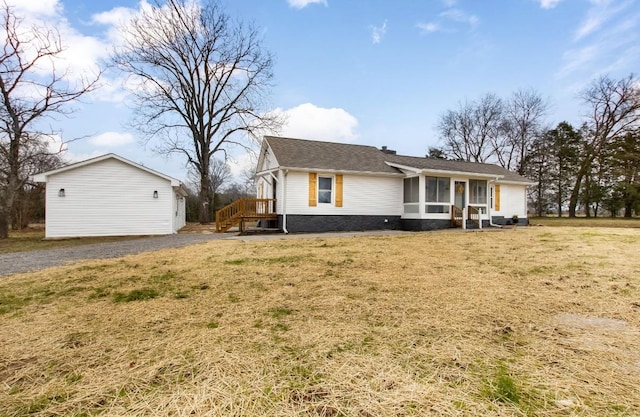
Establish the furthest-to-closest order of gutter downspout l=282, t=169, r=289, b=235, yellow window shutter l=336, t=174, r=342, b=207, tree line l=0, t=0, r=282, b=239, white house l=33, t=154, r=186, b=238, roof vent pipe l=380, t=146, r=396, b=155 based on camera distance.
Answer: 1. tree line l=0, t=0, r=282, b=239
2. roof vent pipe l=380, t=146, r=396, b=155
3. yellow window shutter l=336, t=174, r=342, b=207
4. gutter downspout l=282, t=169, r=289, b=235
5. white house l=33, t=154, r=186, b=238

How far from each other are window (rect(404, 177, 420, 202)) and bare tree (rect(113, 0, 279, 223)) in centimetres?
1114

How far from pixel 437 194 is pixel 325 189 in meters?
5.76

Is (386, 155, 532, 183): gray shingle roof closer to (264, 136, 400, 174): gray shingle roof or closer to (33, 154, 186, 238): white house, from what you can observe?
(264, 136, 400, 174): gray shingle roof

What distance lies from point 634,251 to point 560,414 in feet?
29.5

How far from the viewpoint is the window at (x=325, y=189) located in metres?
14.5

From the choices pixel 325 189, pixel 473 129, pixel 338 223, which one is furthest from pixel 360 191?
pixel 473 129

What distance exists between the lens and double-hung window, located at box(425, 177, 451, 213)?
50.3 ft

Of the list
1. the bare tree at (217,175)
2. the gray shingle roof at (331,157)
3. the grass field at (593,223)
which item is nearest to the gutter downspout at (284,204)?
the gray shingle roof at (331,157)

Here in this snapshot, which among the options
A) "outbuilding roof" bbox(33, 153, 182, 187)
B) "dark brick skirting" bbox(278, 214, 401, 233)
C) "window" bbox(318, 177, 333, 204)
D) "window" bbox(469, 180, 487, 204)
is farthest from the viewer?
"window" bbox(469, 180, 487, 204)

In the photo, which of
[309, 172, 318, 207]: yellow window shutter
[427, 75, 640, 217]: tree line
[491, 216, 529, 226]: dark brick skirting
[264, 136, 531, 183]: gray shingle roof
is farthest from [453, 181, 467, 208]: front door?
[427, 75, 640, 217]: tree line

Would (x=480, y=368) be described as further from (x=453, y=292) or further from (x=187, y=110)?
(x=187, y=110)

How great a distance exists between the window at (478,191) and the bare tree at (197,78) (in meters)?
13.8

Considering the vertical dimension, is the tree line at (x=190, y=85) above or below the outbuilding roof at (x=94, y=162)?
above

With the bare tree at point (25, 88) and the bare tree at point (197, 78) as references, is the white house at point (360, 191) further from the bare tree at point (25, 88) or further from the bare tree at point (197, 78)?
the bare tree at point (25, 88)
